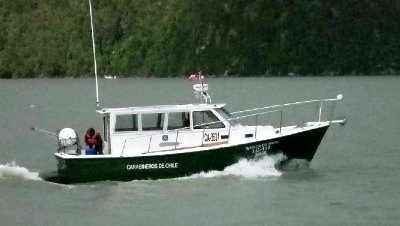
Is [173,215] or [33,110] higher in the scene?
[173,215]

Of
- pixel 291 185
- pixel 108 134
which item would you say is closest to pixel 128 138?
pixel 108 134

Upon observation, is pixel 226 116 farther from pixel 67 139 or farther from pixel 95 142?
pixel 67 139

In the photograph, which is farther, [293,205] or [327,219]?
[293,205]

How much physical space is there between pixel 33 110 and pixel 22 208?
55.6 m

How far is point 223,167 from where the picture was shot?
3256 cm

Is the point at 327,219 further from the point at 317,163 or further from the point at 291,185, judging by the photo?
the point at 317,163

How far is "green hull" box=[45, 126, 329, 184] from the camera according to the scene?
104 feet

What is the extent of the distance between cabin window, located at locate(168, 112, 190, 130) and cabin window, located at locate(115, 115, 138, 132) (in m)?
1.09

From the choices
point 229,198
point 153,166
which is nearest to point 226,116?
point 153,166

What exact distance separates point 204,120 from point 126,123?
2428 millimetres

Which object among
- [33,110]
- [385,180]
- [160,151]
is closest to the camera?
[160,151]

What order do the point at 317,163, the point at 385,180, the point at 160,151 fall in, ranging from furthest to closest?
the point at 317,163
the point at 385,180
the point at 160,151

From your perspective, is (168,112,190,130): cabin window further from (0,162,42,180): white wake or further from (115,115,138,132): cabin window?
(0,162,42,180): white wake

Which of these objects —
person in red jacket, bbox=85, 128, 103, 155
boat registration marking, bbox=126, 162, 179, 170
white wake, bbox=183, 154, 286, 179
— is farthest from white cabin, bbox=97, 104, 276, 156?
white wake, bbox=183, 154, 286, 179
